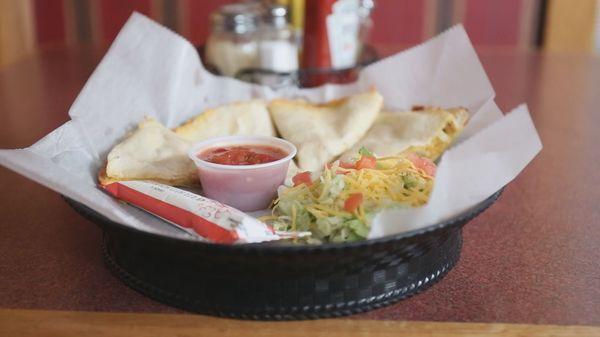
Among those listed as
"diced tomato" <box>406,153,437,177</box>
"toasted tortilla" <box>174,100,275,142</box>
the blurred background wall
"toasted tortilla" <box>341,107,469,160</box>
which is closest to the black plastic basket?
"diced tomato" <box>406,153,437,177</box>

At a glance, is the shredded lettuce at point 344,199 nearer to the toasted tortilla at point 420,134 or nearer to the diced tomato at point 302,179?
the diced tomato at point 302,179

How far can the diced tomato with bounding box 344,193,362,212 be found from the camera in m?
0.91

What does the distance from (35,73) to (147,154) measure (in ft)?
3.52

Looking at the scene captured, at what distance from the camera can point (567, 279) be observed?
0.95m

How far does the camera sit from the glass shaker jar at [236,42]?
Answer: 5.98ft

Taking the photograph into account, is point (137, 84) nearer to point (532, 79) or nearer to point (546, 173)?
point (546, 173)

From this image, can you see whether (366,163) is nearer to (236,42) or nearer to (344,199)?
(344,199)

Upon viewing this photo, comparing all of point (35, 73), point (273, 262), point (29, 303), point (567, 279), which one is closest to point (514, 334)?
point (567, 279)

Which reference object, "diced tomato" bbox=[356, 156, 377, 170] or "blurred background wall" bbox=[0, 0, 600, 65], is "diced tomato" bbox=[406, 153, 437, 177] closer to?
"diced tomato" bbox=[356, 156, 377, 170]

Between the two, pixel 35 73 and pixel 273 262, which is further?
pixel 35 73

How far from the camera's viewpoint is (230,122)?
141cm

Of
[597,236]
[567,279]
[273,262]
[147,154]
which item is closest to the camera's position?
[273,262]

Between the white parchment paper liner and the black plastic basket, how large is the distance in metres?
0.03

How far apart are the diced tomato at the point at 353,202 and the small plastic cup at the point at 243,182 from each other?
206 mm
